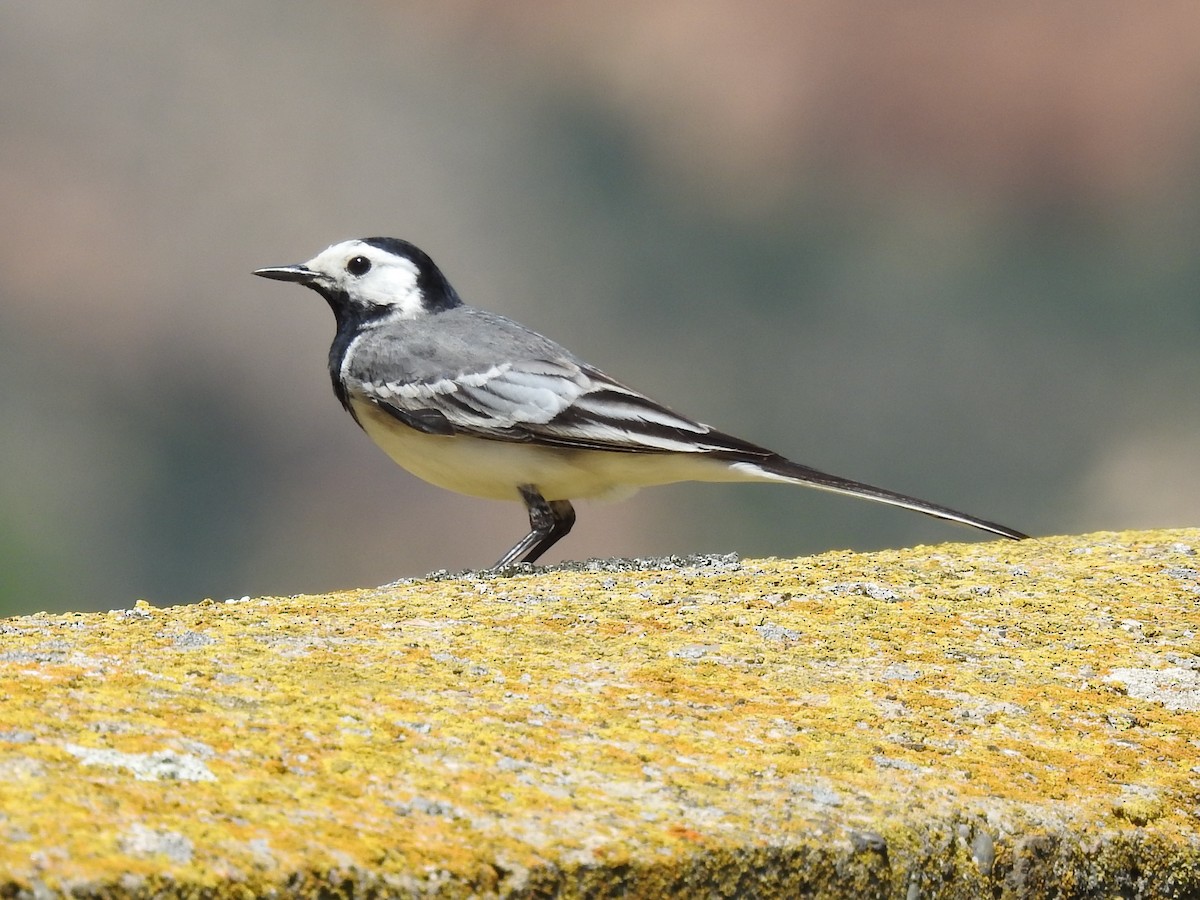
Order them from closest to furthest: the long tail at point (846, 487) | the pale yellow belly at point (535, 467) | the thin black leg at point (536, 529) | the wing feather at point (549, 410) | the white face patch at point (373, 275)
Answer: the long tail at point (846, 487)
the wing feather at point (549, 410)
the pale yellow belly at point (535, 467)
the thin black leg at point (536, 529)
the white face patch at point (373, 275)

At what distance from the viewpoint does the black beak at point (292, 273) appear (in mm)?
6703

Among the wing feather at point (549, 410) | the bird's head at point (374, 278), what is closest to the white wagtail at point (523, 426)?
the wing feather at point (549, 410)

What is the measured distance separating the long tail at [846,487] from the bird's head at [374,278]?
2035 mm

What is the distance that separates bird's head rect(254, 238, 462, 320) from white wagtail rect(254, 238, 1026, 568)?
12.2 inches

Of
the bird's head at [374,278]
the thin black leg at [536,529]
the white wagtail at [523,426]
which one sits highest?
the bird's head at [374,278]

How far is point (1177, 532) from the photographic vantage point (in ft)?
13.5

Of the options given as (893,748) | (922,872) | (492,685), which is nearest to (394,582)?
(492,685)

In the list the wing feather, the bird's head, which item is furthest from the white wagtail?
the bird's head

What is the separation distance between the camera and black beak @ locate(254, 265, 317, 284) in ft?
22.0

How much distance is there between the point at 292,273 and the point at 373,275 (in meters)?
0.39

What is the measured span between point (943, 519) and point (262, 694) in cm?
314

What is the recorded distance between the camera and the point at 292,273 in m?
6.72

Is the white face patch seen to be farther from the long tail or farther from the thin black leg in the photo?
the long tail

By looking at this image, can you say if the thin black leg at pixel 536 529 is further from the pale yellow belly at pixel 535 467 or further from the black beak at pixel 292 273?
the black beak at pixel 292 273
